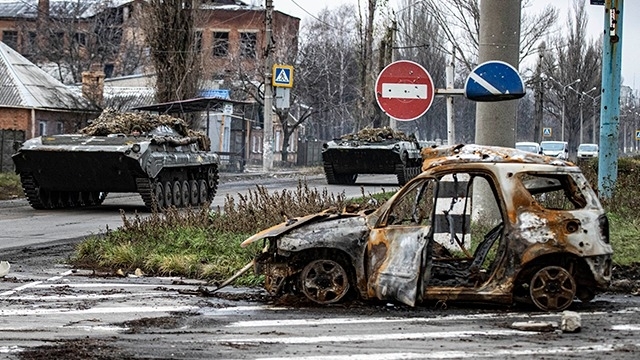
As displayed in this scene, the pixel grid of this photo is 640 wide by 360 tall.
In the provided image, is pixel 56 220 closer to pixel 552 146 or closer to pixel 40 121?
pixel 40 121

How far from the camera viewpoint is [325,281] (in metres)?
9.55

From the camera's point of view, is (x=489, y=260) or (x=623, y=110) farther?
(x=623, y=110)

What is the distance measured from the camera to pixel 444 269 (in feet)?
33.3

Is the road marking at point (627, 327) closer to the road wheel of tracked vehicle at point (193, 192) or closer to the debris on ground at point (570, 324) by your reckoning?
the debris on ground at point (570, 324)

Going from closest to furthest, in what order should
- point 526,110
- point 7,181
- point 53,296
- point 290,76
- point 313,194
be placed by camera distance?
point 53,296
point 313,194
point 7,181
point 290,76
point 526,110

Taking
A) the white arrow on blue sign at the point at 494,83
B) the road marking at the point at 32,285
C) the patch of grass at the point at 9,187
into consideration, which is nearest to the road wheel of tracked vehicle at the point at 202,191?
the patch of grass at the point at 9,187

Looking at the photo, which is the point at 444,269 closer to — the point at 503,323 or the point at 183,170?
the point at 503,323

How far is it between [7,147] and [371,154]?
38.4 feet

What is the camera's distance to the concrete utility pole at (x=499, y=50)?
14.2 meters

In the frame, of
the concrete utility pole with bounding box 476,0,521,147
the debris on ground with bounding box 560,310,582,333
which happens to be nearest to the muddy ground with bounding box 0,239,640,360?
the debris on ground with bounding box 560,310,582,333

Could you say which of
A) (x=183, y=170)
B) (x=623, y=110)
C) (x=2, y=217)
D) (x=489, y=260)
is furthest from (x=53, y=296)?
(x=623, y=110)

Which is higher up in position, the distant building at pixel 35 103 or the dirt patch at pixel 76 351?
the distant building at pixel 35 103

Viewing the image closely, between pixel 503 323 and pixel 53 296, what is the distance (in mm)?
4143

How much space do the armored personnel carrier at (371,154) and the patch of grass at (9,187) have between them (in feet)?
30.2
